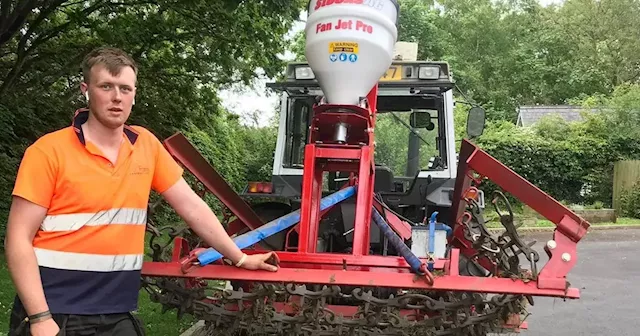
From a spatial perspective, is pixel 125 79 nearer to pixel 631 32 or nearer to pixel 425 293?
pixel 425 293

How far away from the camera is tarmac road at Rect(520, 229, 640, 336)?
638 cm

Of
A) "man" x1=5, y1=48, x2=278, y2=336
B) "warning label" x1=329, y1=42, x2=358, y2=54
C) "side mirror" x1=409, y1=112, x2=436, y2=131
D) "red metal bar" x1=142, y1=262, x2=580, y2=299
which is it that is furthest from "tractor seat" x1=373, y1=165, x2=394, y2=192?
"man" x1=5, y1=48, x2=278, y2=336

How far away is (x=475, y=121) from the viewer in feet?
16.7

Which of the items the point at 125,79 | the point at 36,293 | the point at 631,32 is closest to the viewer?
the point at 36,293

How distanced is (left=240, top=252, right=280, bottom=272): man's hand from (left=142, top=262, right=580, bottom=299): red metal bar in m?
0.03

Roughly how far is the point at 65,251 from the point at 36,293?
171 mm

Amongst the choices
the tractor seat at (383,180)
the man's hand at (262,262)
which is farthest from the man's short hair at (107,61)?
the tractor seat at (383,180)

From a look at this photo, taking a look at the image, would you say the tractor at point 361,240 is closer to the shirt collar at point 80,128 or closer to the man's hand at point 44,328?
the shirt collar at point 80,128

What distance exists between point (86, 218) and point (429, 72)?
347cm

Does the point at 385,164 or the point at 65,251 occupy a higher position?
the point at 385,164

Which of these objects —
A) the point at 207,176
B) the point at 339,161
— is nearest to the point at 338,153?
the point at 339,161

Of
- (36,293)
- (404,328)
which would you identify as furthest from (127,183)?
(404,328)

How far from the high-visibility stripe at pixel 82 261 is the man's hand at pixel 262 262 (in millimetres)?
723

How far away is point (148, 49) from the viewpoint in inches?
344
